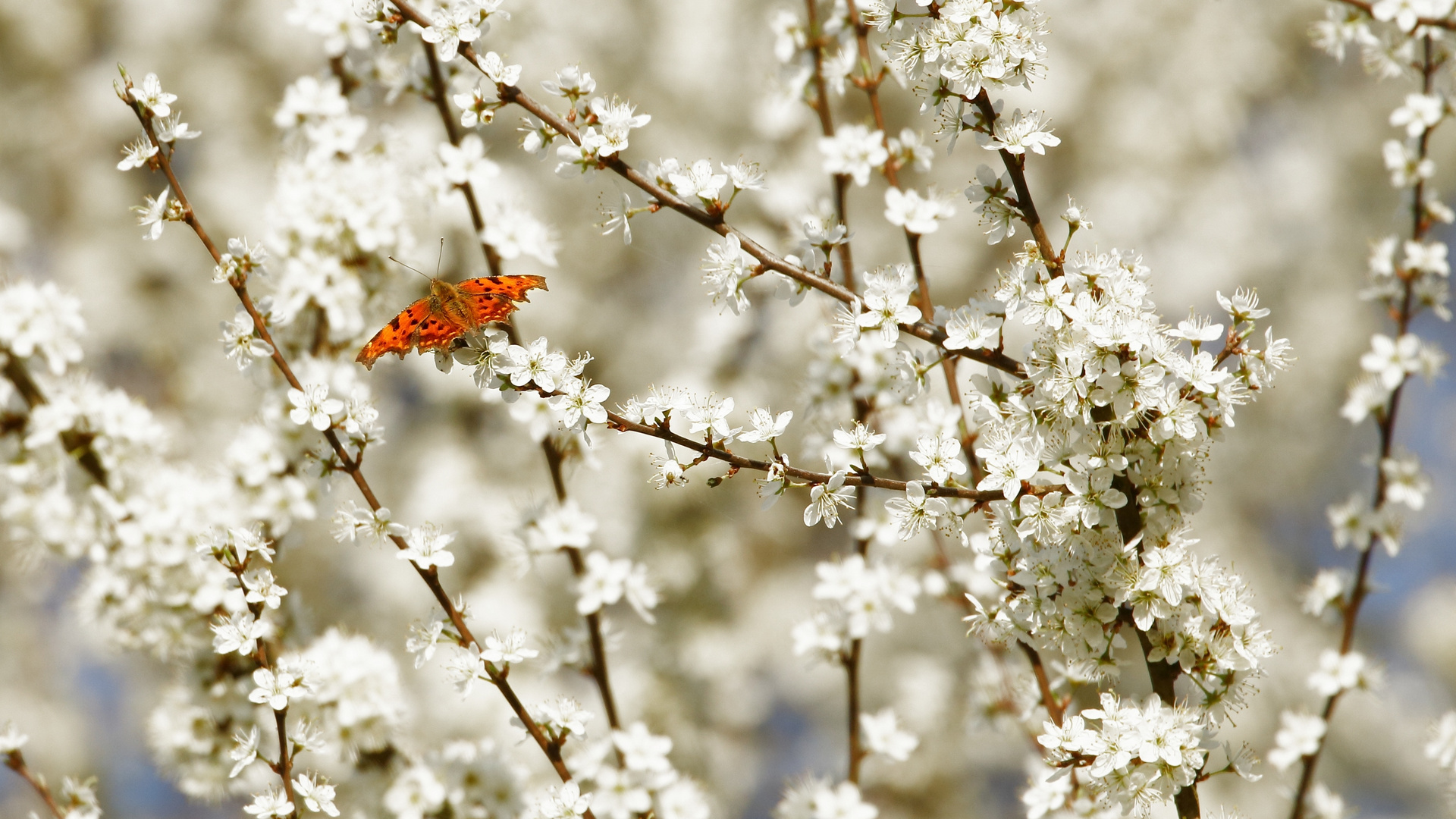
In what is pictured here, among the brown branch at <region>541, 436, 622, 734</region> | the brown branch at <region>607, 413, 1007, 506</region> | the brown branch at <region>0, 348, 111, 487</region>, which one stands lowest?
the brown branch at <region>607, 413, 1007, 506</region>

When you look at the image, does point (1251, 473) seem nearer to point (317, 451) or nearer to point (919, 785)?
point (919, 785)

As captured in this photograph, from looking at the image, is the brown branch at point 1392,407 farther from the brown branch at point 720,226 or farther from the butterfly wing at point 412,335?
the butterfly wing at point 412,335

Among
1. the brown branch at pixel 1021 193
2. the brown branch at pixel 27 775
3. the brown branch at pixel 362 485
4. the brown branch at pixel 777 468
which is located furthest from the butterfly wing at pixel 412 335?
the brown branch at pixel 27 775

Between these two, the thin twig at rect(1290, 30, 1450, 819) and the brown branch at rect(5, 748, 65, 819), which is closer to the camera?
the brown branch at rect(5, 748, 65, 819)

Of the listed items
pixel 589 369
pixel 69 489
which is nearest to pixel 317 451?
pixel 69 489

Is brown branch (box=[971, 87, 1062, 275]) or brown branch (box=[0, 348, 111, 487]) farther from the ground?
brown branch (box=[0, 348, 111, 487])

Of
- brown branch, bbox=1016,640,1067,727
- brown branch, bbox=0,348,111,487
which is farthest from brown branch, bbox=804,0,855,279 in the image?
brown branch, bbox=0,348,111,487

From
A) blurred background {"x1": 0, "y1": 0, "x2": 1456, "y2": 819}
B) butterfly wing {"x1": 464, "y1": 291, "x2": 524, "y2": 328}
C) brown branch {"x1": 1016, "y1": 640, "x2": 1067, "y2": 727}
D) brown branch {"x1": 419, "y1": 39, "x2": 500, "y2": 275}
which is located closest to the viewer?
butterfly wing {"x1": 464, "y1": 291, "x2": 524, "y2": 328}

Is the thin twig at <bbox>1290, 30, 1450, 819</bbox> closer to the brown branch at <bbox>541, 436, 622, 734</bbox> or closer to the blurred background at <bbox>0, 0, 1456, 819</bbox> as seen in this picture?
the brown branch at <bbox>541, 436, 622, 734</bbox>

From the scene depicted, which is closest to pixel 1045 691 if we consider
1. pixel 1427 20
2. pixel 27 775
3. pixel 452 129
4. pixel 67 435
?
pixel 1427 20
